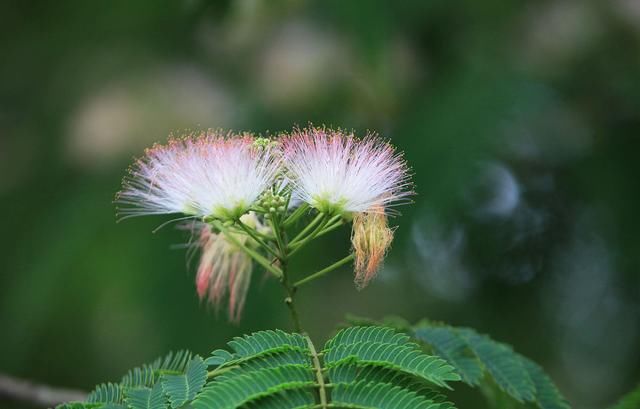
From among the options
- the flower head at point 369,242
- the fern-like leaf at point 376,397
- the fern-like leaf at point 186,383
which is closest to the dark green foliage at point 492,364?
the flower head at point 369,242

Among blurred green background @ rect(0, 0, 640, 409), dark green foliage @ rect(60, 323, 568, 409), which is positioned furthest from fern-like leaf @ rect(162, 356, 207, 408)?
blurred green background @ rect(0, 0, 640, 409)

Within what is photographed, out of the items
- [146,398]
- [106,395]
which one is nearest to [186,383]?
[146,398]

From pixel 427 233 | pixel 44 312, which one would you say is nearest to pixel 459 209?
pixel 427 233

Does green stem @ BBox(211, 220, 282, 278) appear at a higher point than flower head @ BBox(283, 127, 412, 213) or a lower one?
lower

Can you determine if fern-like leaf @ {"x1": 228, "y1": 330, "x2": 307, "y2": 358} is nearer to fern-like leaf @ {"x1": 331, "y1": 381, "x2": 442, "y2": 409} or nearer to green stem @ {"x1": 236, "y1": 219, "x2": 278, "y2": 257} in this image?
fern-like leaf @ {"x1": 331, "y1": 381, "x2": 442, "y2": 409}

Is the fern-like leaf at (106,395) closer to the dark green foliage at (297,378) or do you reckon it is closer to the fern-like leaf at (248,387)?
the dark green foliage at (297,378)

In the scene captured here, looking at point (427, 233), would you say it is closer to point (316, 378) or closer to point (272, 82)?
point (272, 82)
